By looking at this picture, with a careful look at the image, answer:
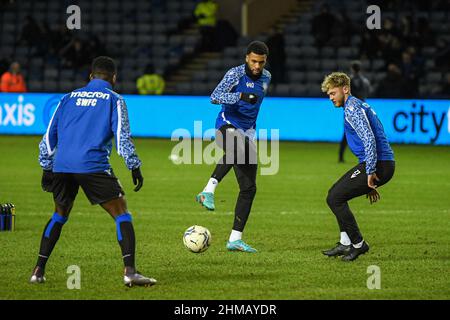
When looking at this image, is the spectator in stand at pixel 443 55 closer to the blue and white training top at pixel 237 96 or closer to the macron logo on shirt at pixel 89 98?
the blue and white training top at pixel 237 96

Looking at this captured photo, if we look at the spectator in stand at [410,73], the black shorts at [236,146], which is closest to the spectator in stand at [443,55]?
the spectator in stand at [410,73]

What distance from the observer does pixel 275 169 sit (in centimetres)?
2155

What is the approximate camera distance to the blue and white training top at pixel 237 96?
11602 millimetres

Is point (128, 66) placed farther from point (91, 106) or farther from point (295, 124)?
point (91, 106)

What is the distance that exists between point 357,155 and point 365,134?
0.48m

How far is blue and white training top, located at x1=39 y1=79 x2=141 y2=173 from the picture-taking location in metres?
9.10

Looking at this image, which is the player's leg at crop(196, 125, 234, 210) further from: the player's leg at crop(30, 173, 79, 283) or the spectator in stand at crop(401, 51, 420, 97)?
the spectator in stand at crop(401, 51, 420, 97)

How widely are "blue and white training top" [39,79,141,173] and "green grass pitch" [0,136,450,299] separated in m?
1.08

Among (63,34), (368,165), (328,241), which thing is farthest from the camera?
(63,34)

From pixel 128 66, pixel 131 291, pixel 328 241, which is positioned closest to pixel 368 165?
pixel 328 241

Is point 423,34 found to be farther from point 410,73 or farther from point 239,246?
point 239,246

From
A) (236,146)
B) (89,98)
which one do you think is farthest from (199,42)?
(89,98)

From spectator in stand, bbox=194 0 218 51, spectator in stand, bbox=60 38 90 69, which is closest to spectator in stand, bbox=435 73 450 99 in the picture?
spectator in stand, bbox=194 0 218 51
